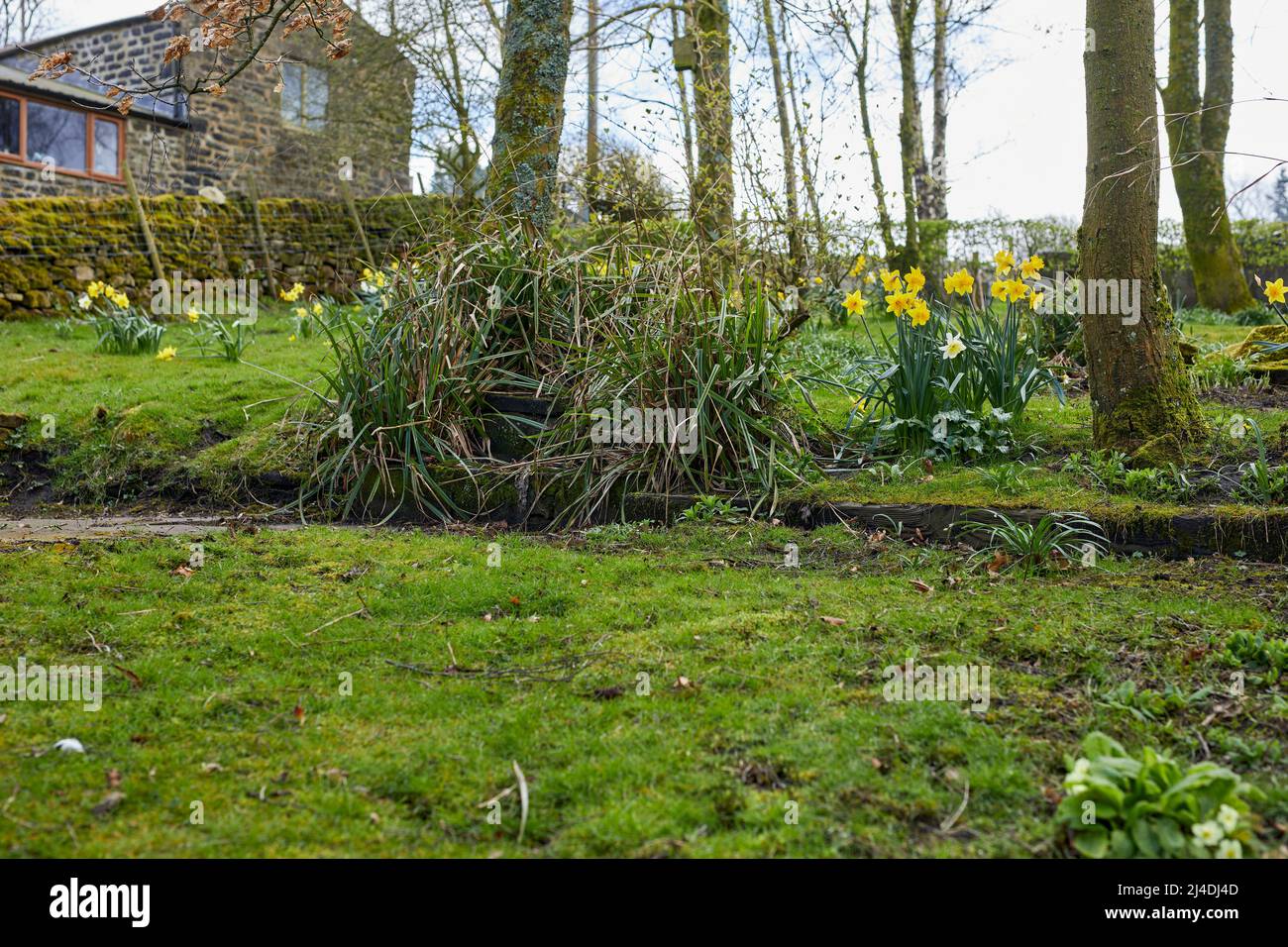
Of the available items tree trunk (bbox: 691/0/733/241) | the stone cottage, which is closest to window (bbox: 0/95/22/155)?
the stone cottage

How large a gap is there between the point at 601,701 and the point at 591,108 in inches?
610

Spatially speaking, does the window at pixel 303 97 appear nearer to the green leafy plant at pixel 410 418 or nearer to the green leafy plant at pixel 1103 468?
the green leafy plant at pixel 410 418

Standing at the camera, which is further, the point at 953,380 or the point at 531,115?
the point at 531,115

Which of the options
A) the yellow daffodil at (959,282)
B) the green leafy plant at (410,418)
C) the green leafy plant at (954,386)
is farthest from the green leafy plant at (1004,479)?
the green leafy plant at (410,418)

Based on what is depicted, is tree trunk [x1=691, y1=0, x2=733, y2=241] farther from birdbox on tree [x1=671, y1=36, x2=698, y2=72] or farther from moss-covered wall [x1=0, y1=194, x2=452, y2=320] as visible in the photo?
moss-covered wall [x1=0, y1=194, x2=452, y2=320]

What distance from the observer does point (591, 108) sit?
16.9m

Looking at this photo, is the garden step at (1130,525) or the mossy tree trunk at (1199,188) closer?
the garden step at (1130,525)

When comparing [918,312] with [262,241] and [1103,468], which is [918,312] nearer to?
[1103,468]

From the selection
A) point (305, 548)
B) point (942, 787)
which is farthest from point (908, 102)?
point (942, 787)

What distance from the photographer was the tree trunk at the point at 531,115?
21.8 feet

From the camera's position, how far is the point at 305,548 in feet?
15.5

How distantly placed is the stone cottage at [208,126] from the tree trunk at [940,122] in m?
9.71

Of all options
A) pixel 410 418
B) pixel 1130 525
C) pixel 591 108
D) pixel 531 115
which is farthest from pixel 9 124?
pixel 1130 525
